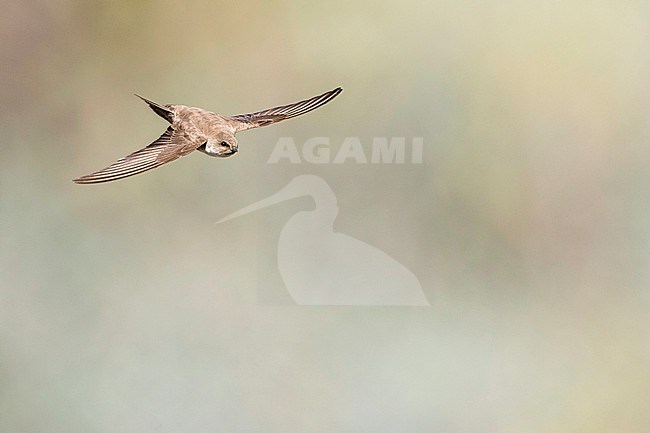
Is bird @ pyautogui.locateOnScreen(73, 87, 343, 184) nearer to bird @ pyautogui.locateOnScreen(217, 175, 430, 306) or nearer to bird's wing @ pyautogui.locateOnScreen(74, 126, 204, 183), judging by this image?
bird's wing @ pyautogui.locateOnScreen(74, 126, 204, 183)

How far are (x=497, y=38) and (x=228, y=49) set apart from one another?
88 cm

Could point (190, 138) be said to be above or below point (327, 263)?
below

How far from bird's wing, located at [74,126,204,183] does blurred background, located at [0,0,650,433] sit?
941 millimetres

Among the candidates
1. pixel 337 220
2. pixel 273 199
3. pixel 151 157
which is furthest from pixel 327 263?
pixel 151 157

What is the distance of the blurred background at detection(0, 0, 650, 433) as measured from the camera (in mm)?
2391

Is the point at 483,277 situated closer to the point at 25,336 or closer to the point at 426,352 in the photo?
the point at 426,352

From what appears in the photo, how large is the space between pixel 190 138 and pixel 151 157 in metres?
0.14

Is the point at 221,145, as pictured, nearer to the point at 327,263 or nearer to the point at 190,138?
the point at 190,138

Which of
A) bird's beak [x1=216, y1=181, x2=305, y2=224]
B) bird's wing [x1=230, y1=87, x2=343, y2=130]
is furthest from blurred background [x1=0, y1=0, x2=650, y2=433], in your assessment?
bird's wing [x1=230, y1=87, x2=343, y2=130]

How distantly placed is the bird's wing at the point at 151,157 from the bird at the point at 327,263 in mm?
Result: 915

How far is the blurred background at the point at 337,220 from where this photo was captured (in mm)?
2391

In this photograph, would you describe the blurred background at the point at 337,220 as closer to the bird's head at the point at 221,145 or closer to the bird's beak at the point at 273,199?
the bird's beak at the point at 273,199

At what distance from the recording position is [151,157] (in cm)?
138

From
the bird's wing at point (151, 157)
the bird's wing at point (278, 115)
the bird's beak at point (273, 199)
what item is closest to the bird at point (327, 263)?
the bird's beak at point (273, 199)
